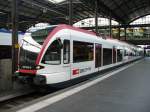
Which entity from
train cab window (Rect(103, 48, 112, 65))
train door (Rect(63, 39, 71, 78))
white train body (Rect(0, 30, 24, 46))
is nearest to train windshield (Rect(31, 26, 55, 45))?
train door (Rect(63, 39, 71, 78))

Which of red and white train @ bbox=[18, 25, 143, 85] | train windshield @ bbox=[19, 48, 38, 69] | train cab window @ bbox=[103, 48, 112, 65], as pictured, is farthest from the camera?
train cab window @ bbox=[103, 48, 112, 65]

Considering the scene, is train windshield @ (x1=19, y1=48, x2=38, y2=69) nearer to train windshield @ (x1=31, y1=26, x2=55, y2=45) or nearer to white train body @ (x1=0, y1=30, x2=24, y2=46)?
train windshield @ (x1=31, y1=26, x2=55, y2=45)

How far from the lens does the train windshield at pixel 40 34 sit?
10.2 m

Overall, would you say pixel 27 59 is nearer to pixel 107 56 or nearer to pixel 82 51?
pixel 82 51

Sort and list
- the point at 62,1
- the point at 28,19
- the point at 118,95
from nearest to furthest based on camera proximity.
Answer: the point at 118,95 → the point at 62,1 → the point at 28,19

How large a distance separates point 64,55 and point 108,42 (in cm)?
979

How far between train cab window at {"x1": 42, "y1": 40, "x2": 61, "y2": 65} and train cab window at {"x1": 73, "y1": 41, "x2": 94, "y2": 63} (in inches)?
68.2

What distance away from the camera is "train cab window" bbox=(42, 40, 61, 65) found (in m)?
9.83

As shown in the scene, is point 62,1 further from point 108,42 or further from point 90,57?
point 90,57

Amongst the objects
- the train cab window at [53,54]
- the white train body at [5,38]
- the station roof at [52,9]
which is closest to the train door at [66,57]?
the train cab window at [53,54]

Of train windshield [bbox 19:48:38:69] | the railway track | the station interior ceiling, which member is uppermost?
the station interior ceiling

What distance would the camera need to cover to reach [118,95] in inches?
355

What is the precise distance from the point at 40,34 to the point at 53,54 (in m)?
1.07

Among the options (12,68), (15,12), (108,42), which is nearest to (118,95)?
(12,68)
